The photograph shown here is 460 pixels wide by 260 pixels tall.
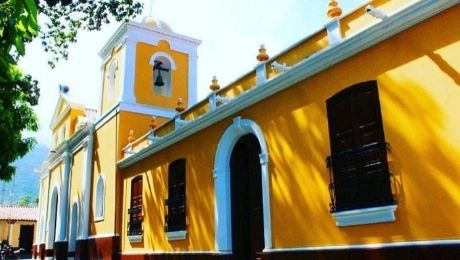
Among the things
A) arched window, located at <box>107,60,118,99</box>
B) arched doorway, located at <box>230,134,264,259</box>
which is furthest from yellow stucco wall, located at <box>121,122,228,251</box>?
arched window, located at <box>107,60,118,99</box>

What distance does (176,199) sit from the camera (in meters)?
10.8

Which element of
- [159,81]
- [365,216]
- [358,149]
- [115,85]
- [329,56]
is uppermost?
[115,85]

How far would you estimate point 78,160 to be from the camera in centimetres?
1820

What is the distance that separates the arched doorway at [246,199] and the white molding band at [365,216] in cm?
267

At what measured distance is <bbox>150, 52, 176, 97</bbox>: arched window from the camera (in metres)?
16.1

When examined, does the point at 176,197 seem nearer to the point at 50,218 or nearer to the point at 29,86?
the point at 29,86

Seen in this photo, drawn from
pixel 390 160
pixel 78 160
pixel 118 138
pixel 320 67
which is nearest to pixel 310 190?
pixel 390 160

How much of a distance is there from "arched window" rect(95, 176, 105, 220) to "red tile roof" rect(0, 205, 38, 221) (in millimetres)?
21627

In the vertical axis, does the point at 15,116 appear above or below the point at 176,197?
above

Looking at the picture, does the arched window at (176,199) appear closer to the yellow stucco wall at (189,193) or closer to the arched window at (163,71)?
the yellow stucco wall at (189,193)

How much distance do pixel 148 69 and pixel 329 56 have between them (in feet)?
33.6

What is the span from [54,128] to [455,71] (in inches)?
873

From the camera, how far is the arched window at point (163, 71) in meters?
16.1

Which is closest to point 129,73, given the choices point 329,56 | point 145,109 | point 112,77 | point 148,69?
point 148,69
